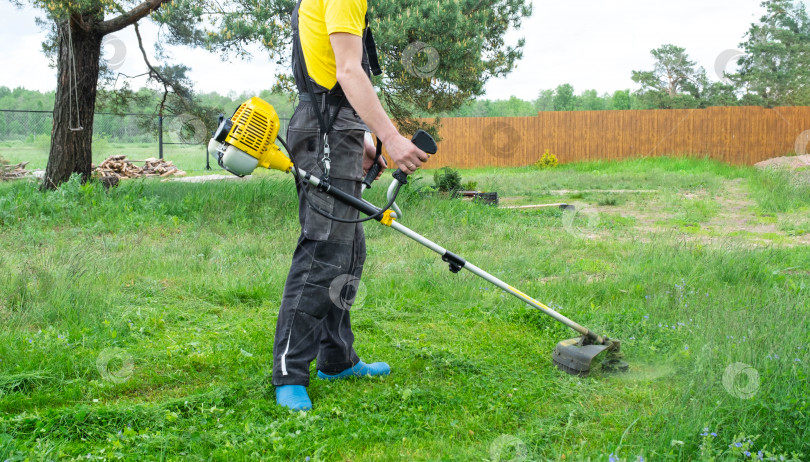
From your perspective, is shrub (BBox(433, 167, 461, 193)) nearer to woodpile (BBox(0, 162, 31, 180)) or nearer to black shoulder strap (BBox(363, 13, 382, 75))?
black shoulder strap (BBox(363, 13, 382, 75))

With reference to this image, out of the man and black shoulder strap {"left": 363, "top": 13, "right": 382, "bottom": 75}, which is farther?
black shoulder strap {"left": 363, "top": 13, "right": 382, "bottom": 75}

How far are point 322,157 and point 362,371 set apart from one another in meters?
1.11

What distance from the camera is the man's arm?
2.41m

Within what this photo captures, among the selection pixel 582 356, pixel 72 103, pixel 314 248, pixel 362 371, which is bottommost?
pixel 362 371

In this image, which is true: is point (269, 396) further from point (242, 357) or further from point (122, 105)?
point (122, 105)

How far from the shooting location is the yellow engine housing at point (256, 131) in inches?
96.3

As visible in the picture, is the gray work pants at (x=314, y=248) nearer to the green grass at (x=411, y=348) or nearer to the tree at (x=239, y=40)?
the green grass at (x=411, y=348)

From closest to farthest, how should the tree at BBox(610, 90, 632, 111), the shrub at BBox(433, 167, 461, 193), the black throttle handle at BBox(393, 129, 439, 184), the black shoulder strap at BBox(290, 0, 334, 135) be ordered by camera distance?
1. the black throttle handle at BBox(393, 129, 439, 184)
2. the black shoulder strap at BBox(290, 0, 334, 135)
3. the shrub at BBox(433, 167, 461, 193)
4. the tree at BBox(610, 90, 632, 111)

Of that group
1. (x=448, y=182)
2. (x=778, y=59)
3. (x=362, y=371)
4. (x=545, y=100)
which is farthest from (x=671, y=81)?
(x=362, y=371)

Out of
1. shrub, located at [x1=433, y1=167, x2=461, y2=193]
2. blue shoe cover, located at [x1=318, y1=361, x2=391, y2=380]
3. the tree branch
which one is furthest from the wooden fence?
blue shoe cover, located at [x1=318, y1=361, x2=391, y2=380]

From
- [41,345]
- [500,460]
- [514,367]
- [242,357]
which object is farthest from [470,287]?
[41,345]

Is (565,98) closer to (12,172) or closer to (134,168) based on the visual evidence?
(134,168)

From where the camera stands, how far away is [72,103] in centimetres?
870

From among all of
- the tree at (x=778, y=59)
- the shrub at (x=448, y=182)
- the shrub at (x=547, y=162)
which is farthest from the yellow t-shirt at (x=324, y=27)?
the tree at (x=778, y=59)
